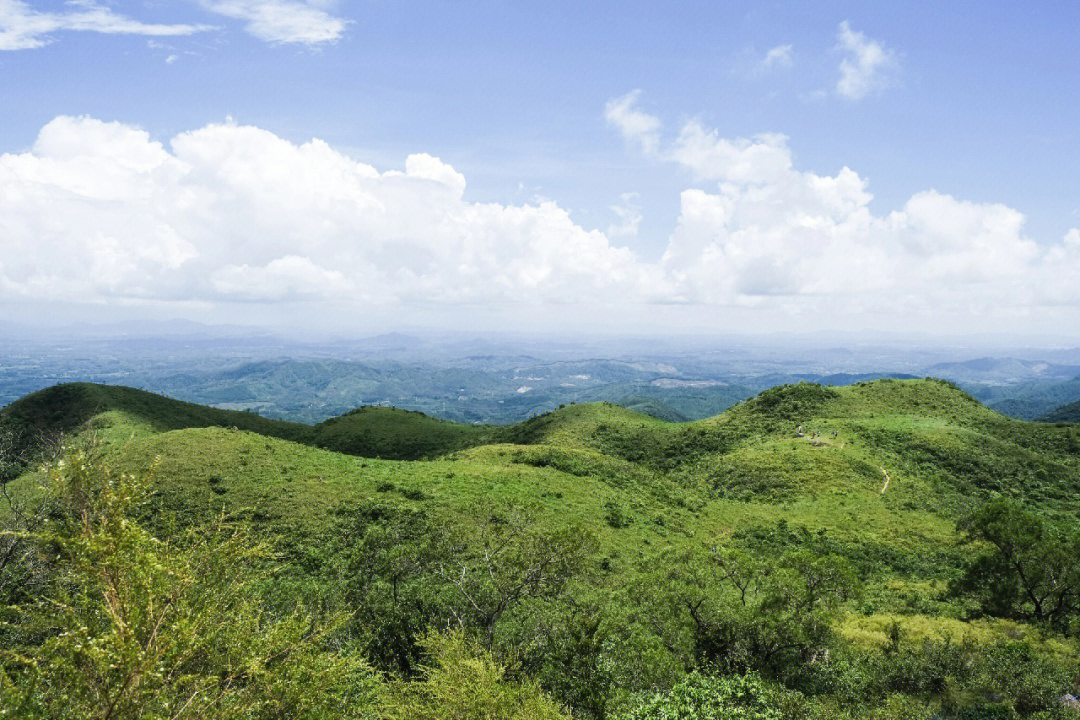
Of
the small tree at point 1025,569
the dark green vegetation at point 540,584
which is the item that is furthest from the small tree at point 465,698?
the small tree at point 1025,569

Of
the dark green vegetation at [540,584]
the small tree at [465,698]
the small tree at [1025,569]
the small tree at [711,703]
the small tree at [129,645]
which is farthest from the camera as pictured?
the small tree at [1025,569]

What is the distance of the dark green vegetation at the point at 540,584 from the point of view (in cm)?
1107

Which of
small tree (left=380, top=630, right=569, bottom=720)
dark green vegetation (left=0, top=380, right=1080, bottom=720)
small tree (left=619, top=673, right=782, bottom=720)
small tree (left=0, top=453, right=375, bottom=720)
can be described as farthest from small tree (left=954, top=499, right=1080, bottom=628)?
small tree (left=0, top=453, right=375, bottom=720)

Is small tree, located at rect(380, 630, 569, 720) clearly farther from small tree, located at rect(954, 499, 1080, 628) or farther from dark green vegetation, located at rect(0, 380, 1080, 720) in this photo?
small tree, located at rect(954, 499, 1080, 628)

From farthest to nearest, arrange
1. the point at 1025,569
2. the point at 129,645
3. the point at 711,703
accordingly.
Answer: the point at 1025,569 → the point at 711,703 → the point at 129,645

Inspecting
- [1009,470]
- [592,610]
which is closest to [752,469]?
[1009,470]

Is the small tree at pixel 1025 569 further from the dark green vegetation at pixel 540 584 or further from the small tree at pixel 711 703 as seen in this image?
the small tree at pixel 711 703

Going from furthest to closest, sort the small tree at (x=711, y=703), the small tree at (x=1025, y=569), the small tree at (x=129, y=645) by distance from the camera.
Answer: the small tree at (x=1025, y=569) → the small tree at (x=711, y=703) → the small tree at (x=129, y=645)

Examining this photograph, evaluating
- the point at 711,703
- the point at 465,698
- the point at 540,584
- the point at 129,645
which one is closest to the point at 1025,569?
the point at 711,703

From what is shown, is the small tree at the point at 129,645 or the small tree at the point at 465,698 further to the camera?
the small tree at the point at 465,698

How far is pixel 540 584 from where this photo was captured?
2747 centimetres

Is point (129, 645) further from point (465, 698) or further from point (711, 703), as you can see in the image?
point (711, 703)

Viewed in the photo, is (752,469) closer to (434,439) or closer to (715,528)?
(715,528)

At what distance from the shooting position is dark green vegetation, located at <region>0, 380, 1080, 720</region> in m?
11.1
